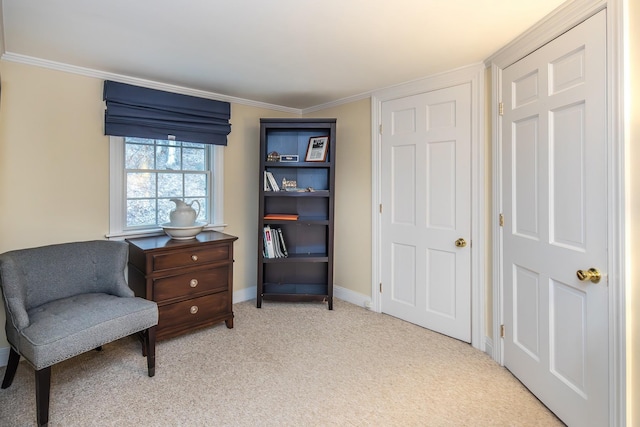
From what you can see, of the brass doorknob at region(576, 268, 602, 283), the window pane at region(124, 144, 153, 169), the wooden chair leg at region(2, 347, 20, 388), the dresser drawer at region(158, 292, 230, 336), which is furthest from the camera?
the window pane at region(124, 144, 153, 169)

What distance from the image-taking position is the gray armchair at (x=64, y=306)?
65.6 inches

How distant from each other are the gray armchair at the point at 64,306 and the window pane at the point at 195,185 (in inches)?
38.4

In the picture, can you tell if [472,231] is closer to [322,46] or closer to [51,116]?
[322,46]

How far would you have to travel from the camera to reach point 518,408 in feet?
5.98

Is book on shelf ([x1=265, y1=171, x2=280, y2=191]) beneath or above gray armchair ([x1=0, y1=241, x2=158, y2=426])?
above

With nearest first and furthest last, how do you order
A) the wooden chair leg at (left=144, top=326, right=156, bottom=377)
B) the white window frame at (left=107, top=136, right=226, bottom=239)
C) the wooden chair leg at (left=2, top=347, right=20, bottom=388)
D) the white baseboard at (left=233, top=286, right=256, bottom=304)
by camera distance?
the wooden chair leg at (left=2, top=347, right=20, bottom=388) → the wooden chair leg at (left=144, top=326, right=156, bottom=377) → the white window frame at (left=107, top=136, right=226, bottom=239) → the white baseboard at (left=233, top=286, right=256, bottom=304)

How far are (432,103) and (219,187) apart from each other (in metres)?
2.15

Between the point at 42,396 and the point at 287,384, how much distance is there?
4.14 feet

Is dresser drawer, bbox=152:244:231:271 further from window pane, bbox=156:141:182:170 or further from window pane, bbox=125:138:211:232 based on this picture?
window pane, bbox=156:141:182:170

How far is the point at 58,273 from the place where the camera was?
2.14 metres

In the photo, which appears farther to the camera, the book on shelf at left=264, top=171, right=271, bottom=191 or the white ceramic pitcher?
the book on shelf at left=264, top=171, right=271, bottom=191

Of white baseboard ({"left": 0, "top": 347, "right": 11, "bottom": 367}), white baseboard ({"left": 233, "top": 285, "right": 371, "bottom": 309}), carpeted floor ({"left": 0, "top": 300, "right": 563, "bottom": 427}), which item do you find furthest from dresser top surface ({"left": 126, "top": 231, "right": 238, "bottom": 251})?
white baseboard ({"left": 0, "top": 347, "right": 11, "bottom": 367})

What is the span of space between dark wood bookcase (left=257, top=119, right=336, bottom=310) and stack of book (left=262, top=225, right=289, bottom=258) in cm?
5

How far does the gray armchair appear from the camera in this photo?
1.67m
